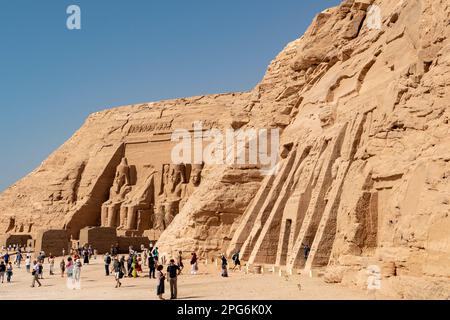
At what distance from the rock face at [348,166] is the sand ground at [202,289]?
0.79m

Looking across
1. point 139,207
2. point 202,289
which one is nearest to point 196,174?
point 139,207

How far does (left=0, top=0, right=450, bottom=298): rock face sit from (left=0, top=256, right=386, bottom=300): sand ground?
790 mm

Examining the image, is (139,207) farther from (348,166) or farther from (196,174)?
(348,166)

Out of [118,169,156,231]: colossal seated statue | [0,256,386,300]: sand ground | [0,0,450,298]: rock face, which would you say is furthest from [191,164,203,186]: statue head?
[0,256,386,300]: sand ground

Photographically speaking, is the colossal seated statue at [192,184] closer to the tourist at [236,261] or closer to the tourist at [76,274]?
the tourist at [236,261]

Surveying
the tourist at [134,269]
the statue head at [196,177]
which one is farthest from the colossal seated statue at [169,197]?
the tourist at [134,269]

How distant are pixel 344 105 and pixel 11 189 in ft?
106

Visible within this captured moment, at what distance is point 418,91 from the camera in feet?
42.0

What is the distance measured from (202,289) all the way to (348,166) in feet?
17.6

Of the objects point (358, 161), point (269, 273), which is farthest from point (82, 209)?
point (358, 161)

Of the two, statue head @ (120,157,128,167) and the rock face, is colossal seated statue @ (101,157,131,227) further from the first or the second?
the rock face

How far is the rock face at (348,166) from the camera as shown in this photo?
10922 millimetres

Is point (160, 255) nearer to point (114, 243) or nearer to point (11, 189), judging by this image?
point (114, 243)

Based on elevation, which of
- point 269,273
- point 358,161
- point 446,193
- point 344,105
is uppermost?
point 344,105
